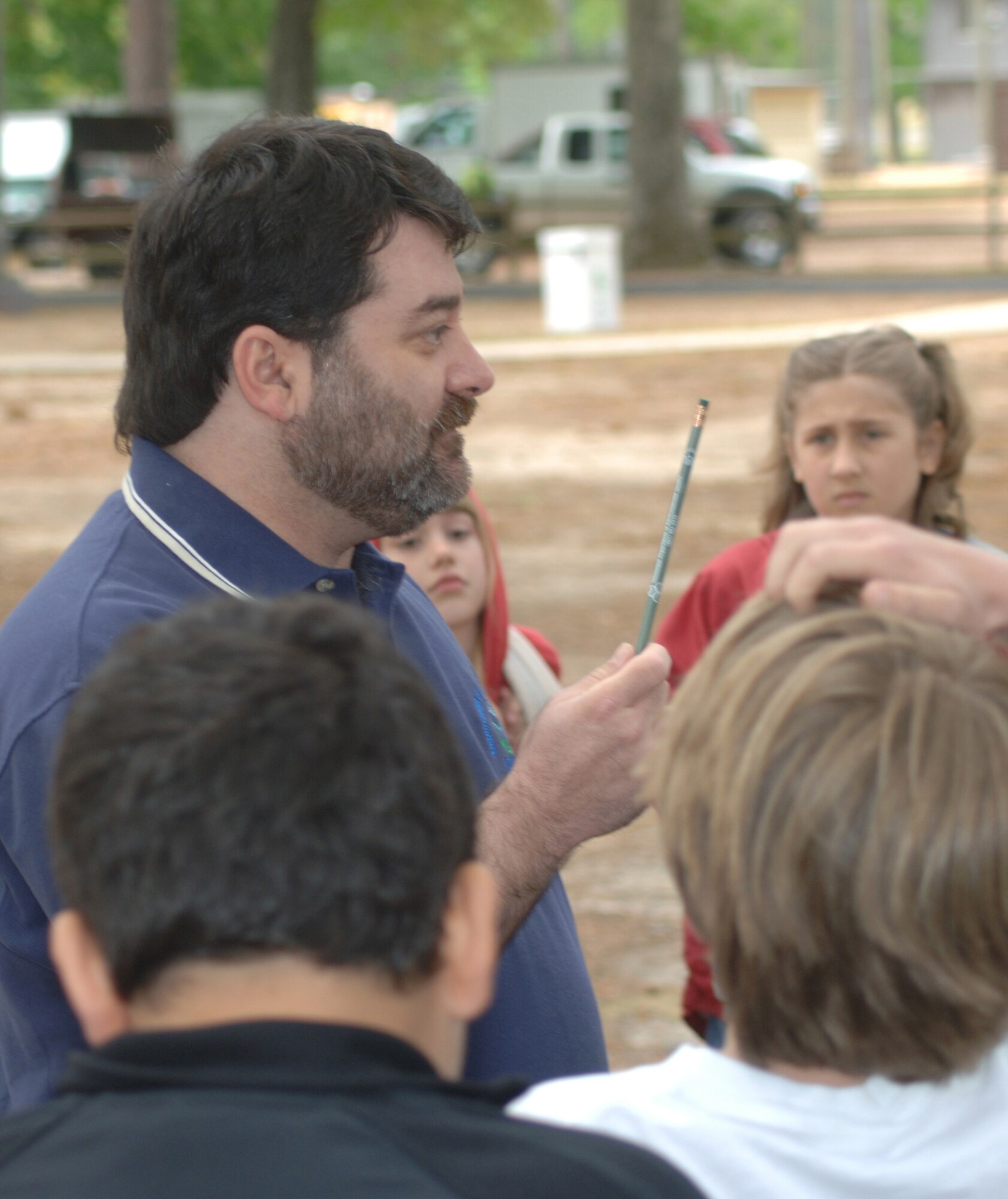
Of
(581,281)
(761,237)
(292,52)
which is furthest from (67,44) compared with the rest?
(581,281)

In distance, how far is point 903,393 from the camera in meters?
3.47

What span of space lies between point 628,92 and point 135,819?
78.5ft

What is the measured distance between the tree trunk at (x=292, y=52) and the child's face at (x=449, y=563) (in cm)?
2600

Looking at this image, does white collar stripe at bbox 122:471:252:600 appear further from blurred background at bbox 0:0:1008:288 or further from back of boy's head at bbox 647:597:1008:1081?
blurred background at bbox 0:0:1008:288

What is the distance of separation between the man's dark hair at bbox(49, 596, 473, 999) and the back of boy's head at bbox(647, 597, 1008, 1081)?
0.26 meters

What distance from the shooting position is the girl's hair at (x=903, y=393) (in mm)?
3475

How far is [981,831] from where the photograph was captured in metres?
A: 1.22

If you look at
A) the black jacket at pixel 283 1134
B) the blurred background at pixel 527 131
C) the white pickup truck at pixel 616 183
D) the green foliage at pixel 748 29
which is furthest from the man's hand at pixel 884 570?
the green foliage at pixel 748 29

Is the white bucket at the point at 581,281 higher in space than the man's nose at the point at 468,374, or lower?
lower

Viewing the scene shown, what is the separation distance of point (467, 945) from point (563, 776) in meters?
0.84

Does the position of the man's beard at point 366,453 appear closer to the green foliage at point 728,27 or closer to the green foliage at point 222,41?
the green foliage at point 728,27

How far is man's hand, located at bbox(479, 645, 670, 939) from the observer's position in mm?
1987

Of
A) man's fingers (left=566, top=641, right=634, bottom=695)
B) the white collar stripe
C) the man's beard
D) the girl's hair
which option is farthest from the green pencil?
the girl's hair

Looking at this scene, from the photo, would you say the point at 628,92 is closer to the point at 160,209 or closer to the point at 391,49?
the point at 160,209
